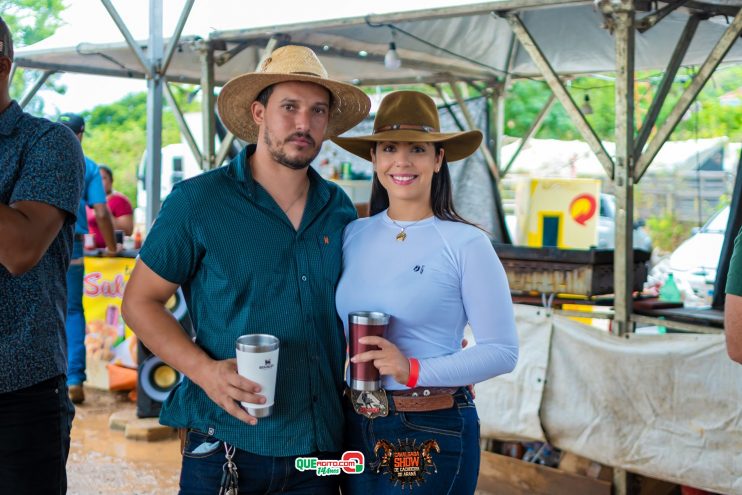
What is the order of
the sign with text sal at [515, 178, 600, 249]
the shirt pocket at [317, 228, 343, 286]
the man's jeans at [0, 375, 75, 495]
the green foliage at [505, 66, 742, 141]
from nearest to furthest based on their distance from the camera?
the man's jeans at [0, 375, 75, 495], the shirt pocket at [317, 228, 343, 286], the sign with text sal at [515, 178, 600, 249], the green foliage at [505, 66, 742, 141]

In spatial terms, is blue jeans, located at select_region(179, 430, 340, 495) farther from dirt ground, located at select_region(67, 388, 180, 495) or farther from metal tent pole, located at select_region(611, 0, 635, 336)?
dirt ground, located at select_region(67, 388, 180, 495)

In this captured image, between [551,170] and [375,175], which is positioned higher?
[551,170]

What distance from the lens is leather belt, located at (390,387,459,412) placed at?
227 centimetres

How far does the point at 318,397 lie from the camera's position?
2.27 metres

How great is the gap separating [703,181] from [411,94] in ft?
63.0

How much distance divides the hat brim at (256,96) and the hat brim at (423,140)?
0.10 metres

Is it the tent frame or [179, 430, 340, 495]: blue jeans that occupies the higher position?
the tent frame

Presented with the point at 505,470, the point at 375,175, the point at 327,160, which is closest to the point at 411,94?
the point at 375,175

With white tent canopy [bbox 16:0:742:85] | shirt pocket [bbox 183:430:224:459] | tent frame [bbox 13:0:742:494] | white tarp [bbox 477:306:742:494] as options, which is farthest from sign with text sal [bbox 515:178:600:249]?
shirt pocket [bbox 183:430:224:459]

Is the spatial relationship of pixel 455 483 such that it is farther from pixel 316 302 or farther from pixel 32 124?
pixel 32 124

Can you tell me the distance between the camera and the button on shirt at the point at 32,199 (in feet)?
7.14

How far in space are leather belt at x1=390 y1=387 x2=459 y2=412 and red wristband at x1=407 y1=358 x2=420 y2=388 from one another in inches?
3.1

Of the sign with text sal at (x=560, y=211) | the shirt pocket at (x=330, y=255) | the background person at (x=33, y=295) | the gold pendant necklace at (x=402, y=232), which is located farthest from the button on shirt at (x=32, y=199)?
the sign with text sal at (x=560, y=211)

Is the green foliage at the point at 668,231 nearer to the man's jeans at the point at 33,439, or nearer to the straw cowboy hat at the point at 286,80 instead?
the straw cowboy hat at the point at 286,80
